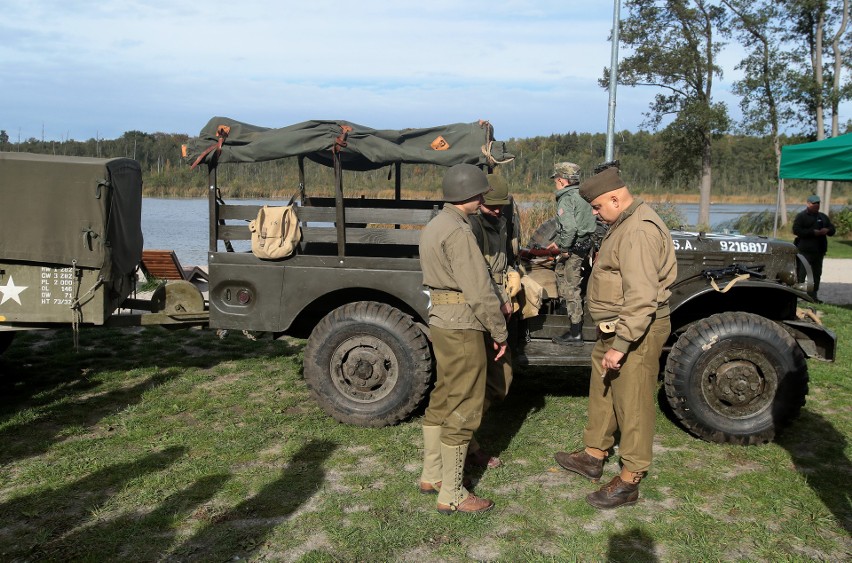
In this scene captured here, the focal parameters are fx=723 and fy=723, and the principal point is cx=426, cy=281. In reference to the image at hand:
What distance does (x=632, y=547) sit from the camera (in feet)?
11.9

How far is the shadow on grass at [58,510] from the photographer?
3.54m

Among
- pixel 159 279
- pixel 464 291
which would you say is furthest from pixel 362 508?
pixel 159 279

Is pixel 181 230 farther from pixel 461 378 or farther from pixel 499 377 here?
pixel 461 378

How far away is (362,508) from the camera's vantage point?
400cm

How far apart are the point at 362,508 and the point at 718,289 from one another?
2881 mm

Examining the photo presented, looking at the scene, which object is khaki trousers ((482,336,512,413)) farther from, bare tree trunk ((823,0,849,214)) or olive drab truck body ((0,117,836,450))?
bare tree trunk ((823,0,849,214))

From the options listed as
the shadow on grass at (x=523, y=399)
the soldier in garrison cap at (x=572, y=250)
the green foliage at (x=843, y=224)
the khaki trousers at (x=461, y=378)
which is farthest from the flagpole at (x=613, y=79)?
the green foliage at (x=843, y=224)

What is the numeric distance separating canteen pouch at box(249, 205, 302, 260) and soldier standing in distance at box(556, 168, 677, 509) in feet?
7.23

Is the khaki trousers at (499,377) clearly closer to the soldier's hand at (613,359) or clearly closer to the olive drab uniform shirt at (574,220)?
the soldier's hand at (613,359)

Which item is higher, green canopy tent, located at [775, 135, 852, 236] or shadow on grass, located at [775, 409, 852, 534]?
green canopy tent, located at [775, 135, 852, 236]

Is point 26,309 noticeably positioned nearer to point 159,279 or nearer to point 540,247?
point 540,247

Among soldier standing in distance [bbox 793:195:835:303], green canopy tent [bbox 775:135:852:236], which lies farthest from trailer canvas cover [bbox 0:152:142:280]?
soldier standing in distance [bbox 793:195:835:303]

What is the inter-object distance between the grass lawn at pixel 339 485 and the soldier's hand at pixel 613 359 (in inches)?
32.2

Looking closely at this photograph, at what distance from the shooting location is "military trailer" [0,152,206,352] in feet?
17.4
